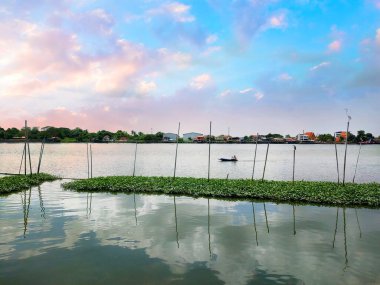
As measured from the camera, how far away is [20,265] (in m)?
10.5

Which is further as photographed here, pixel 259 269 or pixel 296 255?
pixel 296 255

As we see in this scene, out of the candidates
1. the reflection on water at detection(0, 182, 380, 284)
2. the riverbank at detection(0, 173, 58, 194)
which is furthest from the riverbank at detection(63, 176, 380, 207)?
the riverbank at detection(0, 173, 58, 194)

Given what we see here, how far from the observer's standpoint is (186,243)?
41.8 feet

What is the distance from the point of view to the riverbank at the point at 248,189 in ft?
66.9

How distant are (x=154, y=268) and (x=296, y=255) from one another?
192 inches

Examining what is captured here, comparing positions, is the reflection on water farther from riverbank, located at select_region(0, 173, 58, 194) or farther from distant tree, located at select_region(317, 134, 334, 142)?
distant tree, located at select_region(317, 134, 334, 142)

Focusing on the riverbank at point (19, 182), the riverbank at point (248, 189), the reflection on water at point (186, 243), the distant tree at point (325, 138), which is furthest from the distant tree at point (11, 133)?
the reflection on water at point (186, 243)

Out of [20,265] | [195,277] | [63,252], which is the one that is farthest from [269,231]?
[20,265]

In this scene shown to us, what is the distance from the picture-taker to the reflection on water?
9945mm

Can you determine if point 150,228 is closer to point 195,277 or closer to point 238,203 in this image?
point 195,277

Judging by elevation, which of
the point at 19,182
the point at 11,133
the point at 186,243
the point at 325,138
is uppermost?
the point at 325,138

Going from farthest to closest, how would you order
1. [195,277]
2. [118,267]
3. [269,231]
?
[269,231] < [118,267] < [195,277]

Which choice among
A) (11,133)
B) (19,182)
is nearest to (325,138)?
(11,133)

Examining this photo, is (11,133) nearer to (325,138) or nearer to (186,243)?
(325,138)
